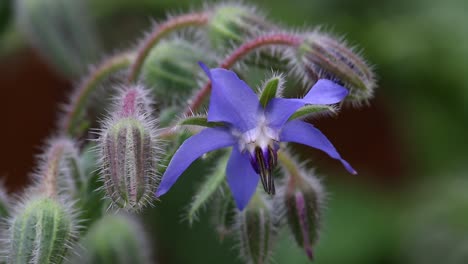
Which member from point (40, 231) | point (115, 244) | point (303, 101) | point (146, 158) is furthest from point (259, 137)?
point (115, 244)

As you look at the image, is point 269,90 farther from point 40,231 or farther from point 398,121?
point 398,121

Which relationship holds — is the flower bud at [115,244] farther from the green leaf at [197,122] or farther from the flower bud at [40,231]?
the green leaf at [197,122]

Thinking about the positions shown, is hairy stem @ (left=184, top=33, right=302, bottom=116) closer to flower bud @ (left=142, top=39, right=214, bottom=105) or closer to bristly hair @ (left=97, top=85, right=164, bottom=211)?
bristly hair @ (left=97, top=85, right=164, bottom=211)

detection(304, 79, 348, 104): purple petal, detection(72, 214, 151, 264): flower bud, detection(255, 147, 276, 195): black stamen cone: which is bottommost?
detection(255, 147, 276, 195): black stamen cone

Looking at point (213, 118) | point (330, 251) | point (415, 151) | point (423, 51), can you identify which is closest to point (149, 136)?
point (213, 118)

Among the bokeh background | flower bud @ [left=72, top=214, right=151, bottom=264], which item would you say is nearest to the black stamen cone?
flower bud @ [left=72, top=214, right=151, bottom=264]

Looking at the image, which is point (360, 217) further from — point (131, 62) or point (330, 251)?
point (131, 62)
